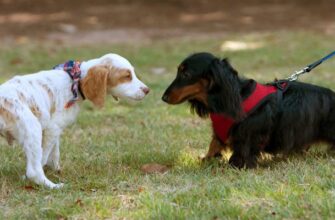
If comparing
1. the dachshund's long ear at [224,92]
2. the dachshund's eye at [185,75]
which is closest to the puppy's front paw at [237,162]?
the dachshund's long ear at [224,92]

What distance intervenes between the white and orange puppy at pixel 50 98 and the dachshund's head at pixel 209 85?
312mm

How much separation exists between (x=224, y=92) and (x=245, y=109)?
0.87ft

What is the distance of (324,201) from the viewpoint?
415 cm

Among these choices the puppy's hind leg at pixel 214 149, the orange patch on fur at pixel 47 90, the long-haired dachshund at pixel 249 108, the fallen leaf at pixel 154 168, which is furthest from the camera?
the puppy's hind leg at pixel 214 149

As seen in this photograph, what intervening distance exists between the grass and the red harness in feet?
0.96

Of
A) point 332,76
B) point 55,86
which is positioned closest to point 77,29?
point 332,76

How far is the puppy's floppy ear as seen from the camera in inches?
201

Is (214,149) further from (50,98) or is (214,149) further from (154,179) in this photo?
(50,98)

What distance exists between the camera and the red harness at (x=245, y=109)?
5.30 m

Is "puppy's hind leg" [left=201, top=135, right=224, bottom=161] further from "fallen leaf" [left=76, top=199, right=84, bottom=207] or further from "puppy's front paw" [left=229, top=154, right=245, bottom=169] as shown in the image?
"fallen leaf" [left=76, top=199, right=84, bottom=207]

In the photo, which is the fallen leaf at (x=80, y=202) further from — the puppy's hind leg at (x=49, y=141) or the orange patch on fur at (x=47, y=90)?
the orange patch on fur at (x=47, y=90)

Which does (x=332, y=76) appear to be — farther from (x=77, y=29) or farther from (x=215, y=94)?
(x=77, y=29)

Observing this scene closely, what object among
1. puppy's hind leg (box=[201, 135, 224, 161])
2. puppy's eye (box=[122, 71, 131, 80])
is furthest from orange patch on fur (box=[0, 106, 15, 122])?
puppy's hind leg (box=[201, 135, 224, 161])

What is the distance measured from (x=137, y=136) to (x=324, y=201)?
311cm
